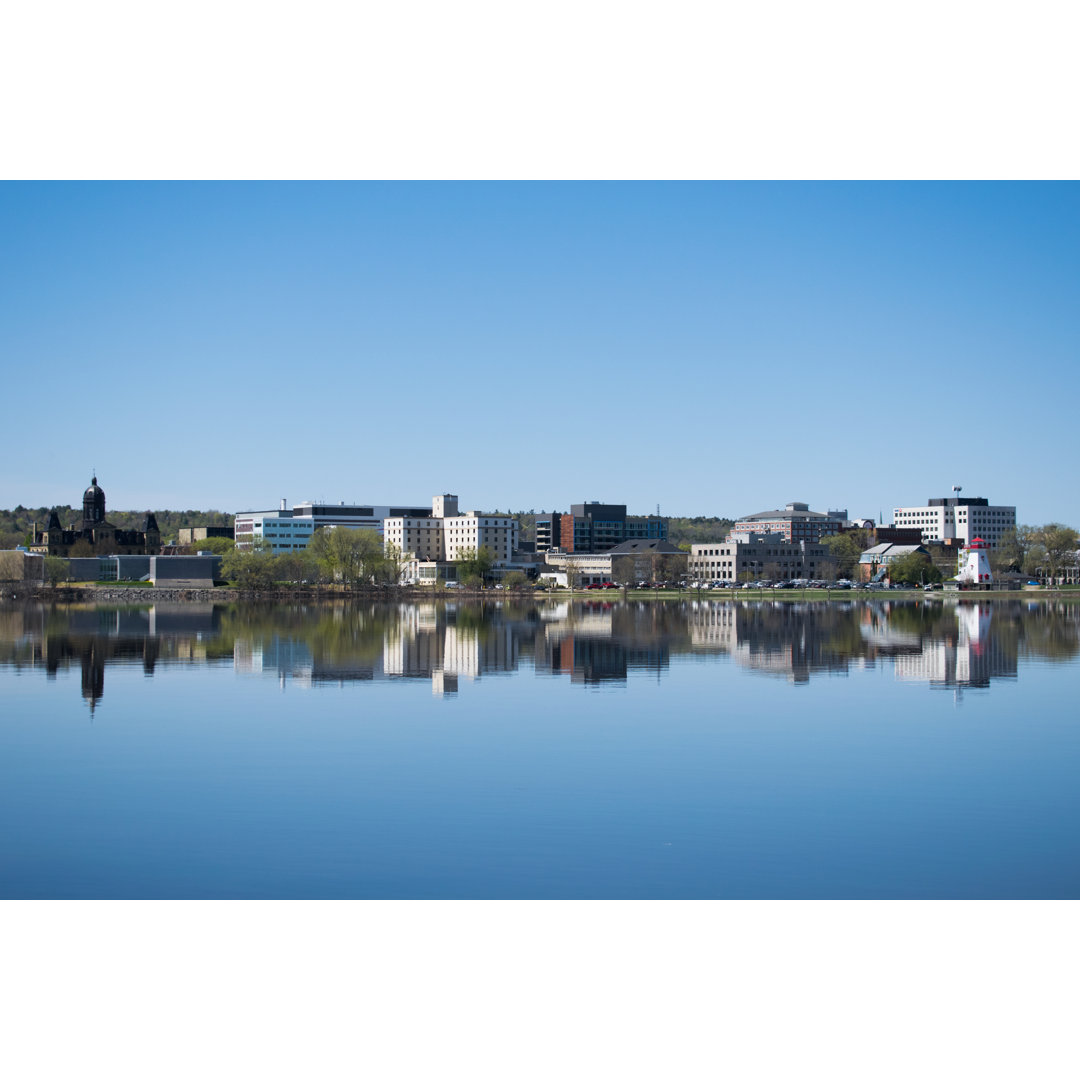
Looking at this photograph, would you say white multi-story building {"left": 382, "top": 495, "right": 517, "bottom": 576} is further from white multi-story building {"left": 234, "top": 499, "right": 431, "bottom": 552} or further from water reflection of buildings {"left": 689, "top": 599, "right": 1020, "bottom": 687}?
water reflection of buildings {"left": 689, "top": 599, "right": 1020, "bottom": 687}

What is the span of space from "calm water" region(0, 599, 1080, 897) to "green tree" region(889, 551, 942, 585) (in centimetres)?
8467

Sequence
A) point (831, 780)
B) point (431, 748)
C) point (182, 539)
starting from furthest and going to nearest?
point (182, 539)
point (431, 748)
point (831, 780)

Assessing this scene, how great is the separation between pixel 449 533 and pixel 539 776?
12263cm

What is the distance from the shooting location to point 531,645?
38375 mm

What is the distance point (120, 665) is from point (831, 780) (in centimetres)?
2154

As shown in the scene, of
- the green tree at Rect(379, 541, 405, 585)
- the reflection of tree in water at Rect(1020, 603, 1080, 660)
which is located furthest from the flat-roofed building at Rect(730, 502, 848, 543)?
the reflection of tree in water at Rect(1020, 603, 1080, 660)

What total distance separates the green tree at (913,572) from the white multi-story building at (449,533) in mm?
43275

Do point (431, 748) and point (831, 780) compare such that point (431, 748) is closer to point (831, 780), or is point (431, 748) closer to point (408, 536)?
point (831, 780)

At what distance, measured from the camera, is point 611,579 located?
399 ft

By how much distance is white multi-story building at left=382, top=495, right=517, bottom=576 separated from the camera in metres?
133

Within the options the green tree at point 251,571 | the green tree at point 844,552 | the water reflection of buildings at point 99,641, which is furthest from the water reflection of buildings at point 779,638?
the green tree at point 844,552

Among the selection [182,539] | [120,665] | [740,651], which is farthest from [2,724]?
[182,539]

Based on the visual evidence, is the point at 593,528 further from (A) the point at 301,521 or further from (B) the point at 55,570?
(B) the point at 55,570

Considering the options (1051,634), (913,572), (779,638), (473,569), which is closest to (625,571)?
(473,569)
